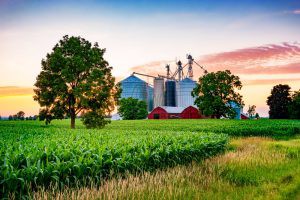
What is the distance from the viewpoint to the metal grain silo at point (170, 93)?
400ft

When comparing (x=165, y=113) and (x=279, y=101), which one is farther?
(x=165, y=113)

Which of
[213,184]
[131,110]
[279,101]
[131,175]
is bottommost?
[213,184]

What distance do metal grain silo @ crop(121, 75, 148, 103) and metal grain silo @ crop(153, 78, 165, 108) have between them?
559cm

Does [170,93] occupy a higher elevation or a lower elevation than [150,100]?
higher

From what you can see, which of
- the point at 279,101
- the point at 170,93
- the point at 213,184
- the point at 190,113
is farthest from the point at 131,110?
the point at 213,184

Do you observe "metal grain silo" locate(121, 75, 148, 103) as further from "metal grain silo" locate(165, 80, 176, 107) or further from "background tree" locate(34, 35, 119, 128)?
"background tree" locate(34, 35, 119, 128)

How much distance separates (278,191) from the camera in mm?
9438

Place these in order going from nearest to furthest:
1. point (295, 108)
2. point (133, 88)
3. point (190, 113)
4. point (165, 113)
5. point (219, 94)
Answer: point (219, 94)
point (295, 108)
point (190, 113)
point (165, 113)
point (133, 88)

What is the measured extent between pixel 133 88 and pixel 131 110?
20028 mm

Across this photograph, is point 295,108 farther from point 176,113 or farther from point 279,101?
point 176,113

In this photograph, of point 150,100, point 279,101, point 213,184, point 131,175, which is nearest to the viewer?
point 131,175

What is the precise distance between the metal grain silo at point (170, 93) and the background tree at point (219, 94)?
45392mm

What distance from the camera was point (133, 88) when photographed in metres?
123

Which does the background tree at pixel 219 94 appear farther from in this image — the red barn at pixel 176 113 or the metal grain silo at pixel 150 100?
the metal grain silo at pixel 150 100
